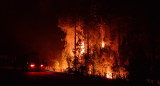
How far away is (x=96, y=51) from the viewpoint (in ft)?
62.1

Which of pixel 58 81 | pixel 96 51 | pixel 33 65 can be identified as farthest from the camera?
pixel 33 65

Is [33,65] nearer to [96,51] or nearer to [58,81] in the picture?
[96,51]

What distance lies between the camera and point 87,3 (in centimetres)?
2188

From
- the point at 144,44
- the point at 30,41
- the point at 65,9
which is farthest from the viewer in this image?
the point at 30,41

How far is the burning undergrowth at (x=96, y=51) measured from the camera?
58.8 feet

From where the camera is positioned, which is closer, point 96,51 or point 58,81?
point 58,81

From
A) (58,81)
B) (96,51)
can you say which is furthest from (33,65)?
(58,81)

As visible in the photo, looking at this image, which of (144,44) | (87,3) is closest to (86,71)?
(144,44)

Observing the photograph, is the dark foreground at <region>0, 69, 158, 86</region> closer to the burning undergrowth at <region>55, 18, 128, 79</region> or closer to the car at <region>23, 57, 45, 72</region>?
the burning undergrowth at <region>55, 18, 128, 79</region>

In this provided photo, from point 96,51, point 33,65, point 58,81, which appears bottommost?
point 58,81

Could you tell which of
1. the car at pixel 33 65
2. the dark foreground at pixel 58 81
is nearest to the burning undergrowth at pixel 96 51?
the dark foreground at pixel 58 81

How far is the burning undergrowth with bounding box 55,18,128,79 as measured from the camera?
17.9 meters

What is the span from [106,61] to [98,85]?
5787 millimetres

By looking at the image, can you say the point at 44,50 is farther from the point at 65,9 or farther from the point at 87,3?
the point at 87,3
